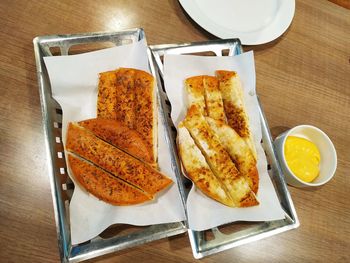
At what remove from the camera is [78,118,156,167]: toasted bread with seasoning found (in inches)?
48.8

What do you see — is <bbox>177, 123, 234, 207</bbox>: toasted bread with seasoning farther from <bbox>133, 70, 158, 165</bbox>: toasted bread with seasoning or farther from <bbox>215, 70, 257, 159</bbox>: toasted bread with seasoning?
<bbox>215, 70, 257, 159</bbox>: toasted bread with seasoning

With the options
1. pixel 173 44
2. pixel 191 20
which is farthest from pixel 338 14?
pixel 173 44

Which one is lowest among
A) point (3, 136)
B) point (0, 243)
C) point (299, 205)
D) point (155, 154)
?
point (299, 205)

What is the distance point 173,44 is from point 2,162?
0.93 meters

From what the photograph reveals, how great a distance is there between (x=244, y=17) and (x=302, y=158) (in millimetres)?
870

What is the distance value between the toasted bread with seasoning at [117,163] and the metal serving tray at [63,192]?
78 millimetres

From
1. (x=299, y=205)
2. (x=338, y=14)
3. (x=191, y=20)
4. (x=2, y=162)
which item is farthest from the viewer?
(x=338, y=14)

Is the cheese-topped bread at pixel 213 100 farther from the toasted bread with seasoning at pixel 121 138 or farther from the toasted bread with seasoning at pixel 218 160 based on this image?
the toasted bread with seasoning at pixel 121 138

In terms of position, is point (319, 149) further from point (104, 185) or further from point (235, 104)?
point (104, 185)

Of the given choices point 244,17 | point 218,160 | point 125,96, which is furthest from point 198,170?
point 244,17

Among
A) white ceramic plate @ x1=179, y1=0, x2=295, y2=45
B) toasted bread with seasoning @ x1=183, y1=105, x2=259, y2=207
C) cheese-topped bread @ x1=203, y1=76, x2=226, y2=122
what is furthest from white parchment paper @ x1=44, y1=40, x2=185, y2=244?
white ceramic plate @ x1=179, y1=0, x2=295, y2=45

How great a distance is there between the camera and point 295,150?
1465 mm

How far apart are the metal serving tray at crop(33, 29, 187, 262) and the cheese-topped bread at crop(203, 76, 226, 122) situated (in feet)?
1.64

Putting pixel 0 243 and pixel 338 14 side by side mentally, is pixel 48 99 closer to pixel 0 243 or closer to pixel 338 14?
pixel 0 243
